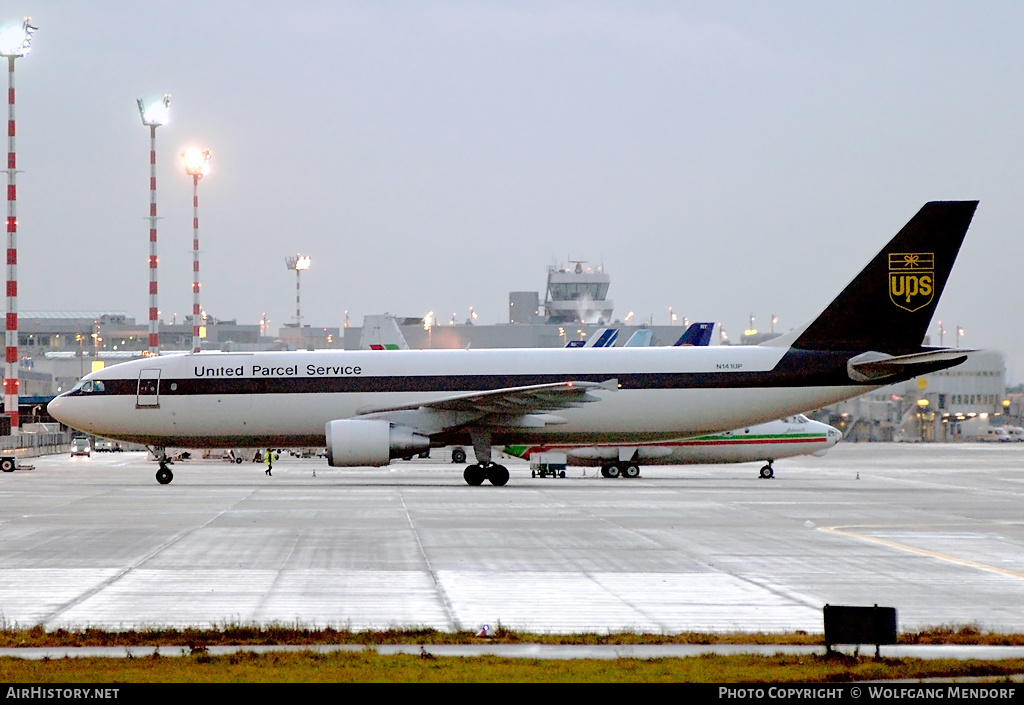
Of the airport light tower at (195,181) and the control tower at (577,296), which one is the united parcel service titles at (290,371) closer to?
the airport light tower at (195,181)

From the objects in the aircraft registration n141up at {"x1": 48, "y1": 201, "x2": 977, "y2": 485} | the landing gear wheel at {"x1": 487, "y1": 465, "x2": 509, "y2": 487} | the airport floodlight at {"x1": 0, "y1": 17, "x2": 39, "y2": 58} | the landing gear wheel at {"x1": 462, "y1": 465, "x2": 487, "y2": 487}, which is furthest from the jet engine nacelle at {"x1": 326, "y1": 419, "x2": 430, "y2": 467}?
the airport floodlight at {"x1": 0, "y1": 17, "x2": 39, "y2": 58}

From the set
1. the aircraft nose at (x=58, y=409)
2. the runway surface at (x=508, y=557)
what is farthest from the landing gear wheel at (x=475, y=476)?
the aircraft nose at (x=58, y=409)

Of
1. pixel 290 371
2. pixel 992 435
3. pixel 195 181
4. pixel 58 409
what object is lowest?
pixel 992 435

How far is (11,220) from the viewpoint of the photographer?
46.7 meters

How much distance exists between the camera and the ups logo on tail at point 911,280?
1379 inches

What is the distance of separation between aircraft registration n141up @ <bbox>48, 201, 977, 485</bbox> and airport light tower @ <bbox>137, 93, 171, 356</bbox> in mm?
17888

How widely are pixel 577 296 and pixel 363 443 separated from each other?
136285 mm

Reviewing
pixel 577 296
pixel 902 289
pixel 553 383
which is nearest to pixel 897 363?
pixel 902 289

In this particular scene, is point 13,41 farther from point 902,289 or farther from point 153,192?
point 902,289

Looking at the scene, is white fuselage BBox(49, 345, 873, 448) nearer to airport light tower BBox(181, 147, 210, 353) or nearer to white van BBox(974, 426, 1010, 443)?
airport light tower BBox(181, 147, 210, 353)

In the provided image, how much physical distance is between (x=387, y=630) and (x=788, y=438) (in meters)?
34.2

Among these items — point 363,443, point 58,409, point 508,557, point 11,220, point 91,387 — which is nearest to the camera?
point 508,557

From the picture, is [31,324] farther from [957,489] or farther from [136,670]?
[136,670]

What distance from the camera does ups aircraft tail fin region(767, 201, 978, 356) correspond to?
3475 cm
